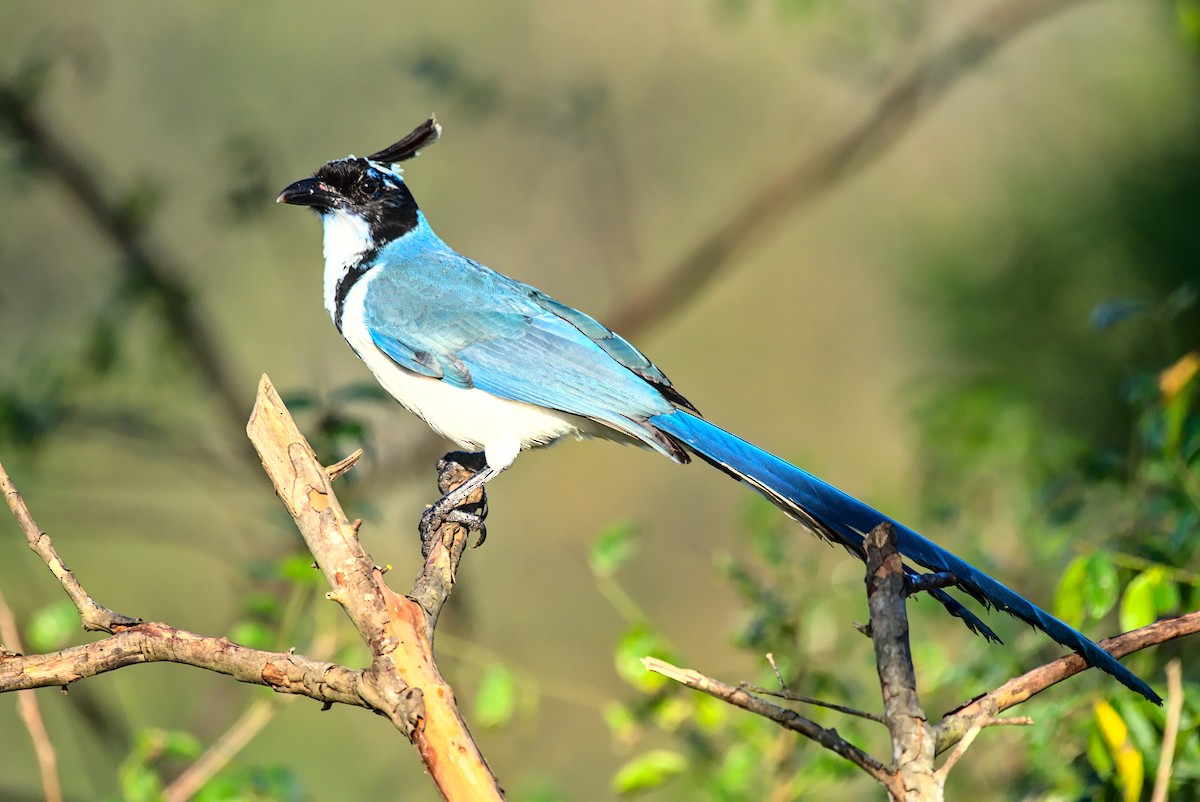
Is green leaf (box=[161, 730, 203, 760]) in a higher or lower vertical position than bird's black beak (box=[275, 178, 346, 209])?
lower

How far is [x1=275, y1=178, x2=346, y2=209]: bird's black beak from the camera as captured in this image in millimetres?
3844

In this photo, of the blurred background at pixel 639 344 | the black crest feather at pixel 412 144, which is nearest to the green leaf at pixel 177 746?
the blurred background at pixel 639 344

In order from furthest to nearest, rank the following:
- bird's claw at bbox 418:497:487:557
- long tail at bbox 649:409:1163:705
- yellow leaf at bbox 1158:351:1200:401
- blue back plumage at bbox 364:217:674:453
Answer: blue back plumage at bbox 364:217:674:453
bird's claw at bbox 418:497:487:557
yellow leaf at bbox 1158:351:1200:401
long tail at bbox 649:409:1163:705

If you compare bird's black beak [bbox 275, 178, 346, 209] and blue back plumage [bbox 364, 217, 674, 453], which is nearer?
blue back plumage [bbox 364, 217, 674, 453]

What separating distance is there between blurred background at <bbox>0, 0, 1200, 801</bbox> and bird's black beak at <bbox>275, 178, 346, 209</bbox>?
678 millimetres

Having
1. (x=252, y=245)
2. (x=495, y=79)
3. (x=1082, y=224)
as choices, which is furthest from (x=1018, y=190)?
(x=252, y=245)

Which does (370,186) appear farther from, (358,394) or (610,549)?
(610,549)

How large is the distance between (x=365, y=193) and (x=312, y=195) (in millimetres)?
175

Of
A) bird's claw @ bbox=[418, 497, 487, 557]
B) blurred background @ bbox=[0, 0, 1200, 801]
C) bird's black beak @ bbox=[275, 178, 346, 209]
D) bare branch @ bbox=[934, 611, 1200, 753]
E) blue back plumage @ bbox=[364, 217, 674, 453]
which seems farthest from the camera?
bird's black beak @ bbox=[275, 178, 346, 209]

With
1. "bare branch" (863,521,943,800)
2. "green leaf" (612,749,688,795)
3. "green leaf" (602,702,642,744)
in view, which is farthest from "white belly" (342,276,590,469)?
"bare branch" (863,521,943,800)

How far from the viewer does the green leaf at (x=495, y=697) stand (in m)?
3.09

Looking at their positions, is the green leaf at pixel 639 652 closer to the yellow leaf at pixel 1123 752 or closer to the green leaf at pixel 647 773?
the green leaf at pixel 647 773

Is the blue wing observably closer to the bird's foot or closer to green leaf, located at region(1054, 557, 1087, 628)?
the bird's foot

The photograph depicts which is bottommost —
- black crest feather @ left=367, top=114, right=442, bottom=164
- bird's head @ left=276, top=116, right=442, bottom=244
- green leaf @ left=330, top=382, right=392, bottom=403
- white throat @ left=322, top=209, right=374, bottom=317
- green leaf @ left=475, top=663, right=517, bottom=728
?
green leaf @ left=475, top=663, right=517, bottom=728
